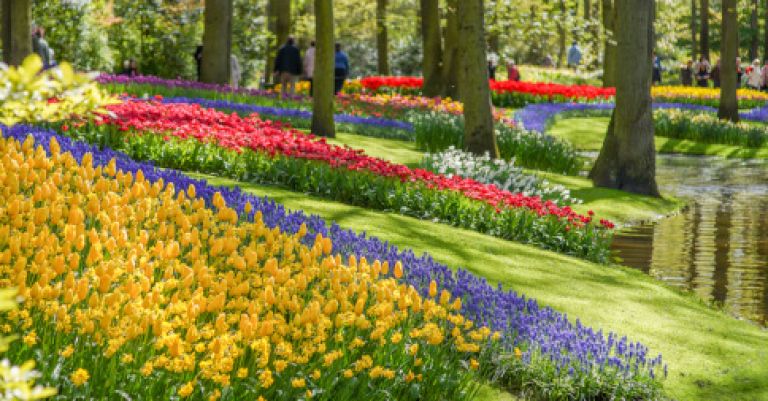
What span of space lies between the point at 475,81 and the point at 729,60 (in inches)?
511

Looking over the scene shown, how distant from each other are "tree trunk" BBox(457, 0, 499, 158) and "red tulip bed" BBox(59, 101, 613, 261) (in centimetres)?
435

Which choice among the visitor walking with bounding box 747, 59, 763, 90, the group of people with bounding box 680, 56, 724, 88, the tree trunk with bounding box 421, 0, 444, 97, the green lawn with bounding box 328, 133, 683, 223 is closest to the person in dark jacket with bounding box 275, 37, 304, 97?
the tree trunk with bounding box 421, 0, 444, 97

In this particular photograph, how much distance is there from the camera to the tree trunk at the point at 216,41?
22172 millimetres

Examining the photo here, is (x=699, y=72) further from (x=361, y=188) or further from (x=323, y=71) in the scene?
(x=361, y=188)

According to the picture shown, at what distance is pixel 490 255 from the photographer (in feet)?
30.8

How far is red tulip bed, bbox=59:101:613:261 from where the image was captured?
11.0m

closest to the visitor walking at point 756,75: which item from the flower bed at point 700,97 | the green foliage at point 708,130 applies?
the flower bed at point 700,97

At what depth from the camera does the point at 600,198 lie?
1502 centimetres

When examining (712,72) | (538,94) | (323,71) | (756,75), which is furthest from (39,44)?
(712,72)

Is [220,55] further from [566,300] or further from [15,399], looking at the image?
[15,399]

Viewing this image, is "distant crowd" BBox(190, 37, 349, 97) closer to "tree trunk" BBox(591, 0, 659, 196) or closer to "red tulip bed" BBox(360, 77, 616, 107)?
"red tulip bed" BBox(360, 77, 616, 107)

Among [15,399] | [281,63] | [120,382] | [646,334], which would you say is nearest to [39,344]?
[120,382]

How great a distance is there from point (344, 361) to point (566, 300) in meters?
3.77

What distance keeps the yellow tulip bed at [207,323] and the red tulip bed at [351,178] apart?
4.59 m
